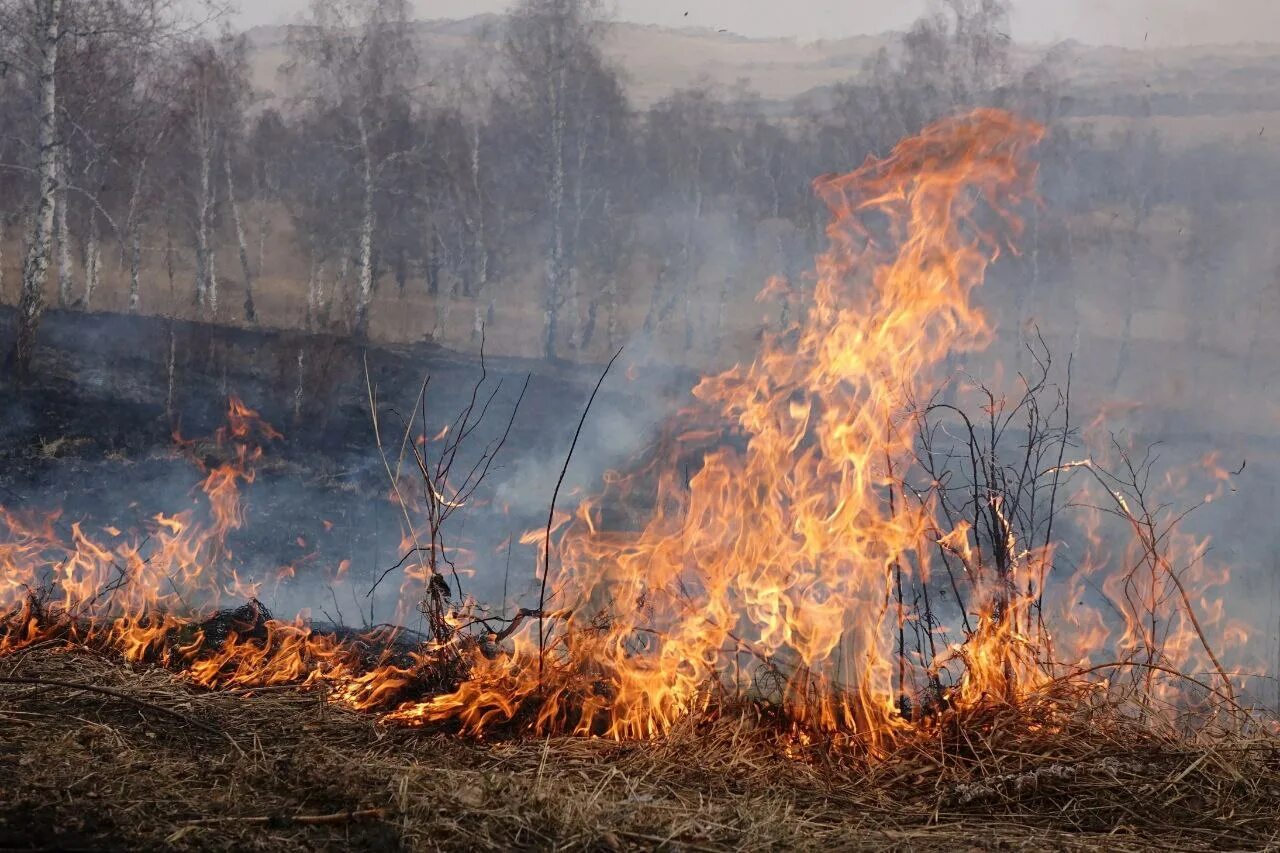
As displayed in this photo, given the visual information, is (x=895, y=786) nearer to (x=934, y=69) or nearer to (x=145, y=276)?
(x=934, y=69)

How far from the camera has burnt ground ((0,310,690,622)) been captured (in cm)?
1214

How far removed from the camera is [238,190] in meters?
23.9

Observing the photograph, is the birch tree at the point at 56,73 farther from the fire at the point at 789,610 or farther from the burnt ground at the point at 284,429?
the fire at the point at 789,610

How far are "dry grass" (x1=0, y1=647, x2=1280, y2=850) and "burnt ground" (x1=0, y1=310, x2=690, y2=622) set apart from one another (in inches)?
297

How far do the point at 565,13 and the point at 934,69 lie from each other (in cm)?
838

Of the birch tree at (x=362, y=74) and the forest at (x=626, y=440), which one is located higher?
the birch tree at (x=362, y=74)

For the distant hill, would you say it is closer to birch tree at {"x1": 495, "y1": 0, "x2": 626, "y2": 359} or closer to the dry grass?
birch tree at {"x1": 495, "y1": 0, "x2": 626, "y2": 359}

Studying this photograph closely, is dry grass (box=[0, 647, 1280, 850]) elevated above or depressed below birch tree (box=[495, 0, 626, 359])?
below

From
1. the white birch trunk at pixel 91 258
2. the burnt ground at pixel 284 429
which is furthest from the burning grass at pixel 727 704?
the white birch trunk at pixel 91 258

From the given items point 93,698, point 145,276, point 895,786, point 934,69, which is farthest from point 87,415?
point 934,69

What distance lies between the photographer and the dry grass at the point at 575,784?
8.30 ft

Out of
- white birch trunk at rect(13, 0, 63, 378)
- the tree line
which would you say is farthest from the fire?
the tree line

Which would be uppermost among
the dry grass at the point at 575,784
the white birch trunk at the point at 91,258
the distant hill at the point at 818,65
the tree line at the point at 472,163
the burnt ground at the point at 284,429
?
the distant hill at the point at 818,65

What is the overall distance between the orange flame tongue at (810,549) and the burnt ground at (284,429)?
6859mm
